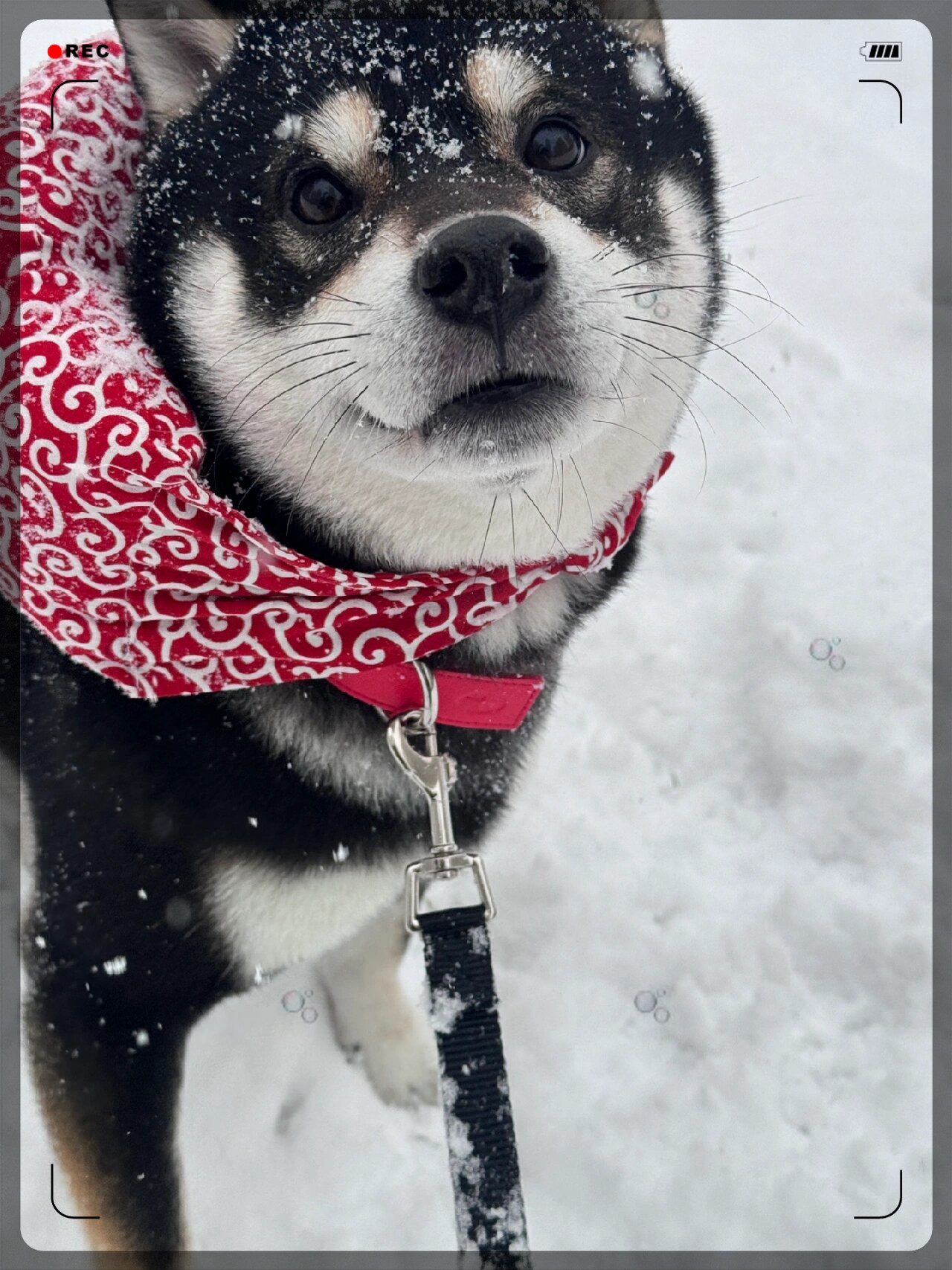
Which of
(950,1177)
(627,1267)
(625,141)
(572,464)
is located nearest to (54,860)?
(572,464)

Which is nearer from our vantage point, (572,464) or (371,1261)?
(572,464)


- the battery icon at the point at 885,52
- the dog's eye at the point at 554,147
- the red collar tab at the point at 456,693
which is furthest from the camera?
the battery icon at the point at 885,52

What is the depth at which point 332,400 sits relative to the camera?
1.29 m

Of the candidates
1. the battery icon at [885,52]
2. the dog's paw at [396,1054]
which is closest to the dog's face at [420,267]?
the dog's paw at [396,1054]

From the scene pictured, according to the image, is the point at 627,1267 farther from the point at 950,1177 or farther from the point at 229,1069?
the point at 229,1069

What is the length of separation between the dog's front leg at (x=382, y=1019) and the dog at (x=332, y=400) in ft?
1.60

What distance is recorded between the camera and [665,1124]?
197cm

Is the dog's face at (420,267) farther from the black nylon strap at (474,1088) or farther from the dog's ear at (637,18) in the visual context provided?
the black nylon strap at (474,1088)

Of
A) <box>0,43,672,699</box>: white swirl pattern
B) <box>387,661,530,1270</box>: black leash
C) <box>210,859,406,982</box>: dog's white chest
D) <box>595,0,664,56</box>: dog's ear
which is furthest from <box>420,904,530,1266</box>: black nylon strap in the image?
<box>595,0,664,56</box>: dog's ear

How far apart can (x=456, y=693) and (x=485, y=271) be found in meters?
0.65

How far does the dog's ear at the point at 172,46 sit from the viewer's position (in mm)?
1355

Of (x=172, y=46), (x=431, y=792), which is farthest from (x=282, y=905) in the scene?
(x=172, y=46)

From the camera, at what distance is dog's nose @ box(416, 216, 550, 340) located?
111 cm

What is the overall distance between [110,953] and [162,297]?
99cm
